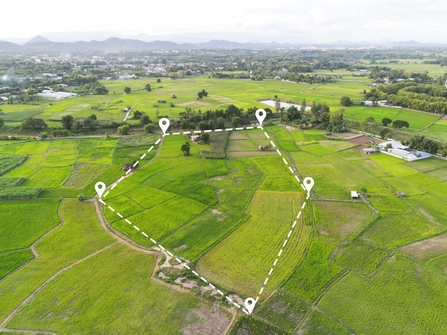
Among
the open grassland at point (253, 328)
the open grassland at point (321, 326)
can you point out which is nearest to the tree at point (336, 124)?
the open grassland at point (321, 326)

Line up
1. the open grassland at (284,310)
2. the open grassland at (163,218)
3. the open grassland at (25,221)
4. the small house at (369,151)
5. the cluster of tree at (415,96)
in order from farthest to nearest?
the cluster of tree at (415,96), the small house at (369,151), the open grassland at (163,218), the open grassland at (25,221), the open grassland at (284,310)

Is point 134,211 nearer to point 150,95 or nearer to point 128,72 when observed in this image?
point 150,95

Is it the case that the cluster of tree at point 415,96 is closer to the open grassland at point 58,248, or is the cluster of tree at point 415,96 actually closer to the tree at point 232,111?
the tree at point 232,111

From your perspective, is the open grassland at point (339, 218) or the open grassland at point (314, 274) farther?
the open grassland at point (339, 218)

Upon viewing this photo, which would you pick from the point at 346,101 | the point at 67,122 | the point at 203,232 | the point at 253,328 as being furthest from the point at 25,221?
the point at 346,101

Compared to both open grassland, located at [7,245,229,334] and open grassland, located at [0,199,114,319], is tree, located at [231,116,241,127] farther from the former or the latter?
open grassland, located at [7,245,229,334]

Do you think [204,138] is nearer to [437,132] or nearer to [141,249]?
[141,249]

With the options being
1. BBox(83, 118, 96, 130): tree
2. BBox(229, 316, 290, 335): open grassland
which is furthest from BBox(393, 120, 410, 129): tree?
BBox(83, 118, 96, 130): tree
